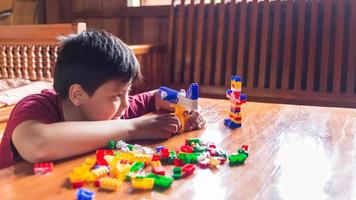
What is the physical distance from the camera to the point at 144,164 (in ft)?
2.06

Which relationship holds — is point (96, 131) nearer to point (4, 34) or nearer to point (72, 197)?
point (72, 197)

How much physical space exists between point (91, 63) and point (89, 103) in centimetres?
8

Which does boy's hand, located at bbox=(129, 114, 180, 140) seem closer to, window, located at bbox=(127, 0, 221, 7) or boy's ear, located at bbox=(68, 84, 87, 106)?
boy's ear, located at bbox=(68, 84, 87, 106)

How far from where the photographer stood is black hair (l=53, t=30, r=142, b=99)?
784 millimetres

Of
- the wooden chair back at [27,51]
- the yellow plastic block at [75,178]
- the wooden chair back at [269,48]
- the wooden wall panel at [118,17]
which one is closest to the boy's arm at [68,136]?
the yellow plastic block at [75,178]

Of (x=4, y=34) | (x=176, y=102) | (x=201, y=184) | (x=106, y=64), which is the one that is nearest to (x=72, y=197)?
(x=201, y=184)

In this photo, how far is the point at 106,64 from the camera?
79 centimetres

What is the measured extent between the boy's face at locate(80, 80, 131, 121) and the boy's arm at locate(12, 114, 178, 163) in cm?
4

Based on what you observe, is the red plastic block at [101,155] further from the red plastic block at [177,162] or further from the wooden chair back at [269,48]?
the wooden chair back at [269,48]

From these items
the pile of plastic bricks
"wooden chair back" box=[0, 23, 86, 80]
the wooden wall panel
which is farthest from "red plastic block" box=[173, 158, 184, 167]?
the wooden wall panel

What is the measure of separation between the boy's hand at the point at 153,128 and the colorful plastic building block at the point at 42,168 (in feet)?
0.63

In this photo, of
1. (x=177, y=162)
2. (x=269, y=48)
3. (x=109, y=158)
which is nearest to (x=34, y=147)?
(x=109, y=158)

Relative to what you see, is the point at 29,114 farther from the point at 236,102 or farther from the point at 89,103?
the point at 236,102

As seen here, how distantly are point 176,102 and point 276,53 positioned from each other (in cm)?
147
